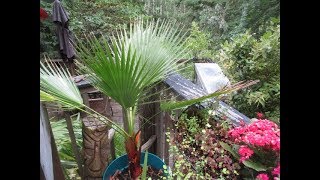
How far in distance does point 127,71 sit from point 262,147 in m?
0.63

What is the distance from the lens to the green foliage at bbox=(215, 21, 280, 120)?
2.20 m

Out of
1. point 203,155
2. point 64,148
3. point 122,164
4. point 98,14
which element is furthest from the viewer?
point 98,14

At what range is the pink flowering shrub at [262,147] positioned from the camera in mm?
1201

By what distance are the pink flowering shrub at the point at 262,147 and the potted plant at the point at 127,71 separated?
23cm

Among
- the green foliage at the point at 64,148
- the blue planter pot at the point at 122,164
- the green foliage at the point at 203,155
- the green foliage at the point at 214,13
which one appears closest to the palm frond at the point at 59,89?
the blue planter pot at the point at 122,164

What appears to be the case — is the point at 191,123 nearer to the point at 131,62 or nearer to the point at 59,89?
the point at 131,62

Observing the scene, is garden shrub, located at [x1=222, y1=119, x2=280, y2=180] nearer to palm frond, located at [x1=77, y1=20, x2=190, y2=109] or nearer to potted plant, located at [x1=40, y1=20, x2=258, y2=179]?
potted plant, located at [x1=40, y1=20, x2=258, y2=179]

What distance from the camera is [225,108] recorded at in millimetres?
1612

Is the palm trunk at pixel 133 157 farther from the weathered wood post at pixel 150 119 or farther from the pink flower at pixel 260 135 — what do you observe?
the weathered wood post at pixel 150 119

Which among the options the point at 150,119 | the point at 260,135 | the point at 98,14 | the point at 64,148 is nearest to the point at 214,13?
the point at 98,14

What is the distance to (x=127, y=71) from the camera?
4.04 feet
